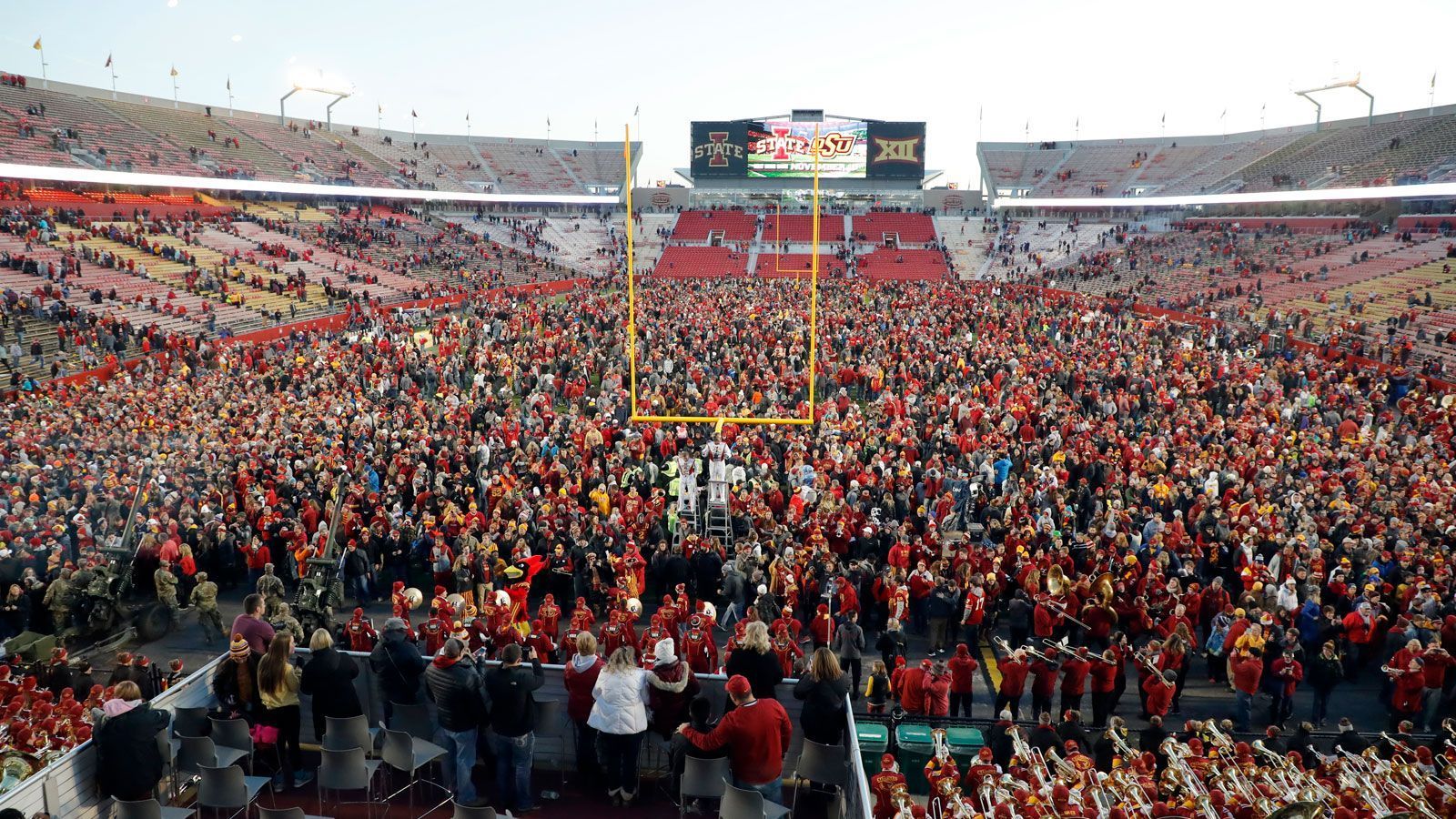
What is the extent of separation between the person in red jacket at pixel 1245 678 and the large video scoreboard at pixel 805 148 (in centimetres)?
4923

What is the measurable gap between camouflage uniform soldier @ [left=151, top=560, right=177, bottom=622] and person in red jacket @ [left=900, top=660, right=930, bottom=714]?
787cm

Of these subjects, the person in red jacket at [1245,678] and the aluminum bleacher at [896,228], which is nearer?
the person in red jacket at [1245,678]

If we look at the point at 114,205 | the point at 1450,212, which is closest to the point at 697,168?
the point at 114,205

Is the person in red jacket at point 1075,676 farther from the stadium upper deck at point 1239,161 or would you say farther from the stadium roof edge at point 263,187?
the stadium upper deck at point 1239,161

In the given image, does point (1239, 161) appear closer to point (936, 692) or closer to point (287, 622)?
point (936, 692)

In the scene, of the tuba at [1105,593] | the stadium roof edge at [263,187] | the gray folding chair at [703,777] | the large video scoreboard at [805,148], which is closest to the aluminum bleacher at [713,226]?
the large video scoreboard at [805,148]

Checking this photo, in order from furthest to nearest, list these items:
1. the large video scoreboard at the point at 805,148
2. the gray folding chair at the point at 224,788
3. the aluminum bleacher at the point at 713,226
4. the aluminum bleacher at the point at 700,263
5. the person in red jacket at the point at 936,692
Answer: the aluminum bleacher at the point at 713,226 → the large video scoreboard at the point at 805,148 → the aluminum bleacher at the point at 700,263 → the person in red jacket at the point at 936,692 → the gray folding chair at the point at 224,788

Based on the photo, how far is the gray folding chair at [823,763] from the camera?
220 inches

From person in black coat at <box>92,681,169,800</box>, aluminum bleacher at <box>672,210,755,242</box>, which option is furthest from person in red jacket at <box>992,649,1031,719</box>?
aluminum bleacher at <box>672,210,755,242</box>

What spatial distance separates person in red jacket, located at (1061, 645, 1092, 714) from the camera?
23.6 ft

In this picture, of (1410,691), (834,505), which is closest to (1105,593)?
(1410,691)

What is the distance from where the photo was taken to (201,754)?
5.68m

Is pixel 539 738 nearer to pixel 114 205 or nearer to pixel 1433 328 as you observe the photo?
pixel 1433 328

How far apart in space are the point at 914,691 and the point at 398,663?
3.92 metres
